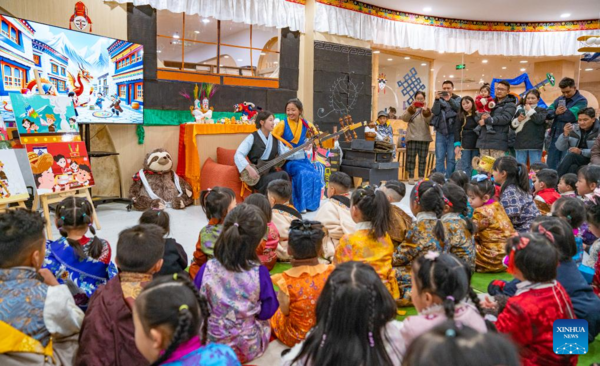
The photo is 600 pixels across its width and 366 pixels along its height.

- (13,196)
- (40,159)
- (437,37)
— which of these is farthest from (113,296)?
(437,37)

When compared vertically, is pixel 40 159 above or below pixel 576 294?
above

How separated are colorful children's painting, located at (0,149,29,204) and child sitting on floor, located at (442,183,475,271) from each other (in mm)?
3081

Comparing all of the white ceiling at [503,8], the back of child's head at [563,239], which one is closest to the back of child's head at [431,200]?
the back of child's head at [563,239]

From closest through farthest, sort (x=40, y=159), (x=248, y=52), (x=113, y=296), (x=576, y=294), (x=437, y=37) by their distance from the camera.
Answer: (x=113, y=296), (x=576, y=294), (x=40, y=159), (x=248, y=52), (x=437, y=37)

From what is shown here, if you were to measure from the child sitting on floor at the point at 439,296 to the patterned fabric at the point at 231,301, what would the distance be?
67cm

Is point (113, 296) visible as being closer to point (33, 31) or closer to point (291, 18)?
point (33, 31)

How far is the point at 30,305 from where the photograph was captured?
145 centimetres

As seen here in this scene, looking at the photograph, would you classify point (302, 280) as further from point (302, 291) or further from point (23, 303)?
point (23, 303)

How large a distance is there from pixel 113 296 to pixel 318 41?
6504 millimetres

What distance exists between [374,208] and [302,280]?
58 centimetres

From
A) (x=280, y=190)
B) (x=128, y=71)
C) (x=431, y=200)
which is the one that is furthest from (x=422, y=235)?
(x=128, y=71)

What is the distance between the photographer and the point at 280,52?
6.99 m

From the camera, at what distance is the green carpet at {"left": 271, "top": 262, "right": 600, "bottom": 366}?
6.34 feet

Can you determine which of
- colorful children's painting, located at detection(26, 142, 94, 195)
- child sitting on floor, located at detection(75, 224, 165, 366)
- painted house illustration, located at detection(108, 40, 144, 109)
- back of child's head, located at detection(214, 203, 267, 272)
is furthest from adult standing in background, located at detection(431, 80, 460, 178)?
child sitting on floor, located at detection(75, 224, 165, 366)
